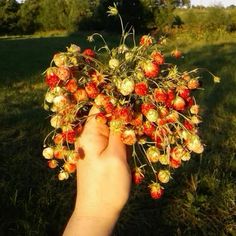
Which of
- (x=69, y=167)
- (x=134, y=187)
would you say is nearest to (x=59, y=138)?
(x=69, y=167)

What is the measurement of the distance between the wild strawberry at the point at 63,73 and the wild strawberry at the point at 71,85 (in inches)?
1.5

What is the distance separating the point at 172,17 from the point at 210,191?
74.3 feet

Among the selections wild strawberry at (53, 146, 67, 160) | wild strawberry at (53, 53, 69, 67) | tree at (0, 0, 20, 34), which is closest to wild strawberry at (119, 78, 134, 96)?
wild strawberry at (53, 53, 69, 67)

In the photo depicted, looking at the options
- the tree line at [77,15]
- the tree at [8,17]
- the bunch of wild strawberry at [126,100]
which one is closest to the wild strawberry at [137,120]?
the bunch of wild strawberry at [126,100]

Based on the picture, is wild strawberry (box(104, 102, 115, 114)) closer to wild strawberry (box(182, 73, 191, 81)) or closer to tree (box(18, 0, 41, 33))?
wild strawberry (box(182, 73, 191, 81))

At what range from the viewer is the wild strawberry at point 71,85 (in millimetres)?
1775

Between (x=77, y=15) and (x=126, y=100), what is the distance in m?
30.5

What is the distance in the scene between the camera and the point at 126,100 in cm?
183

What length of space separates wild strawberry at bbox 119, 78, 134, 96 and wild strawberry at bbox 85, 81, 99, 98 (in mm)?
97

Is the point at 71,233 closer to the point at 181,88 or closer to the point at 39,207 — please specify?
the point at 181,88

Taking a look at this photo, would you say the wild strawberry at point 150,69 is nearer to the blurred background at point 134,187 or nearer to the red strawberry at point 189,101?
the red strawberry at point 189,101

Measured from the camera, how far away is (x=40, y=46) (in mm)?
18547

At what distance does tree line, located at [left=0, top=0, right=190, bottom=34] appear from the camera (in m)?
26.3

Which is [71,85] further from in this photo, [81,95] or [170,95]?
[170,95]
